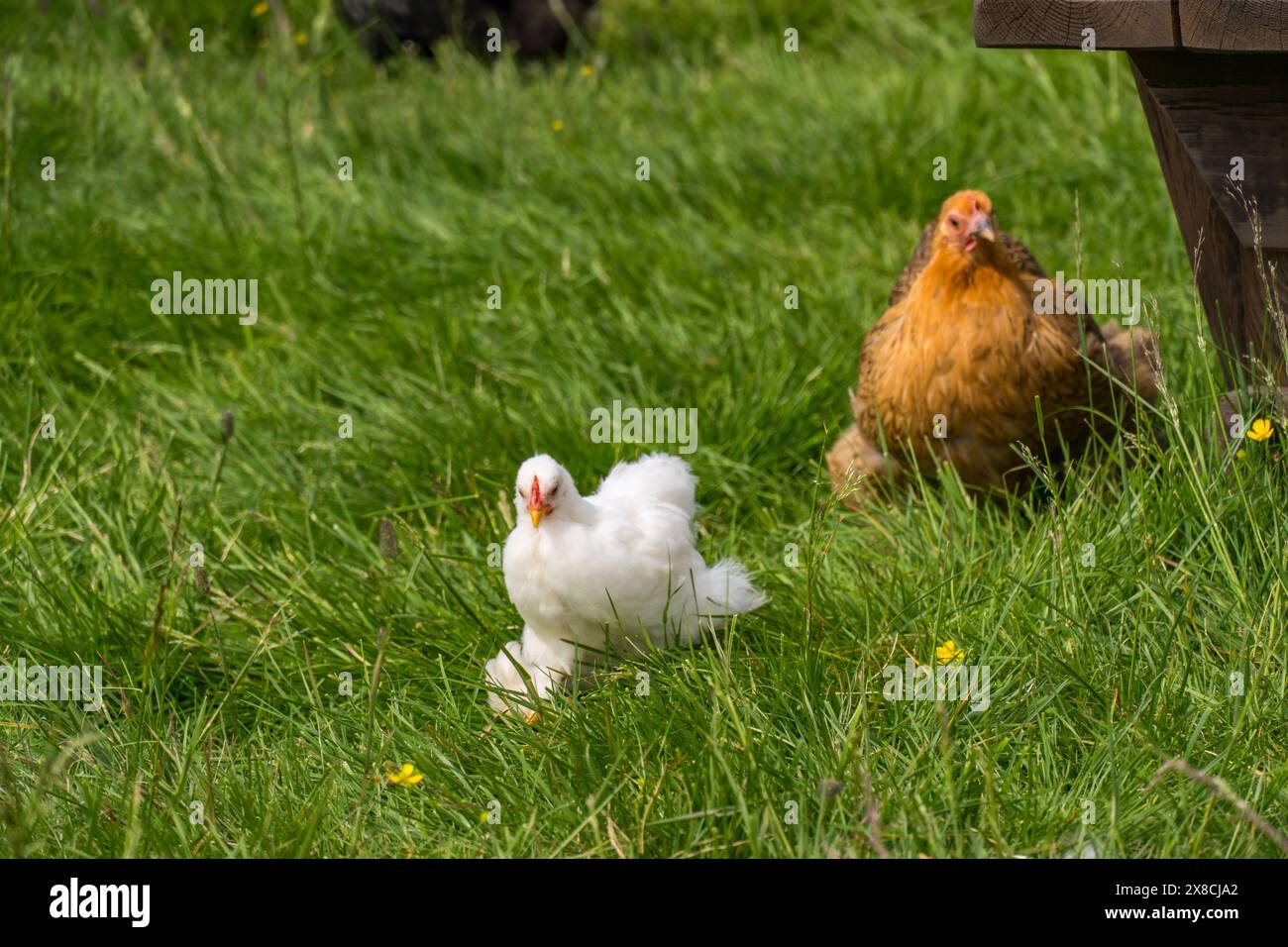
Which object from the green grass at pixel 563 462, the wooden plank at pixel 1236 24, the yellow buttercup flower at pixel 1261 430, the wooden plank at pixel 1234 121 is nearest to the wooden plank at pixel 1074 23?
the wooden plank at pixel 1236 24

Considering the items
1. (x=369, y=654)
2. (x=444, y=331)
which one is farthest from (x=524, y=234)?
(x=369, y=654)

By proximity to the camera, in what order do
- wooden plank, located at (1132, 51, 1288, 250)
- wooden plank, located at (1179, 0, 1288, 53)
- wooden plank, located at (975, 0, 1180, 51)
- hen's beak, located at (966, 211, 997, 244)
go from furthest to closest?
1. hen's beak, located at (966, 211, 997, 244)
2. wooden plank, located at (1132, 51, 1288, 250)
3. wooden plank, located at (975, 0, 1180, 51)
4. wooden plank, located at (1179, 0, 1288, 53)

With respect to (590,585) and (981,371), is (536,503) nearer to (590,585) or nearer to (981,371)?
(590,585)

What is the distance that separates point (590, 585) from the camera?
289 centimetres

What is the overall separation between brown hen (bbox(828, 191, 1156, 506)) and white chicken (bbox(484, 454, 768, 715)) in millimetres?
671

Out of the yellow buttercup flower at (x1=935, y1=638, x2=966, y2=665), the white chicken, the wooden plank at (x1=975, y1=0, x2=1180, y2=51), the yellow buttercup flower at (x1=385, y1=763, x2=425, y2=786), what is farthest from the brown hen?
the yellow buttercup flower at (x1=385, y1=763, x2=425, y2=786)

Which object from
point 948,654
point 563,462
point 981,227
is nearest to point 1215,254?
point 981,227

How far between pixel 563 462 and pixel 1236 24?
1.96 metres

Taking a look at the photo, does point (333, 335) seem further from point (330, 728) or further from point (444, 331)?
point (330, 728)

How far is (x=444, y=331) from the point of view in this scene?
14.7 ft

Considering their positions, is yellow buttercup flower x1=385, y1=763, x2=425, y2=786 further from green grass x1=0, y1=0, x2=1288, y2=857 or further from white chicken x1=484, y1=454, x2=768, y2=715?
white chicken x1=484, y1=454, x2=768, y2=715

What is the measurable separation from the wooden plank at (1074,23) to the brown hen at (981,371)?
2.66ft

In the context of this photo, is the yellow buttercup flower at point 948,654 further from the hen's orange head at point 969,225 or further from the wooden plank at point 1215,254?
the hen's orange head at point 969,225

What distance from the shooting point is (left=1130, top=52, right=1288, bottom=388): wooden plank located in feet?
9.62
